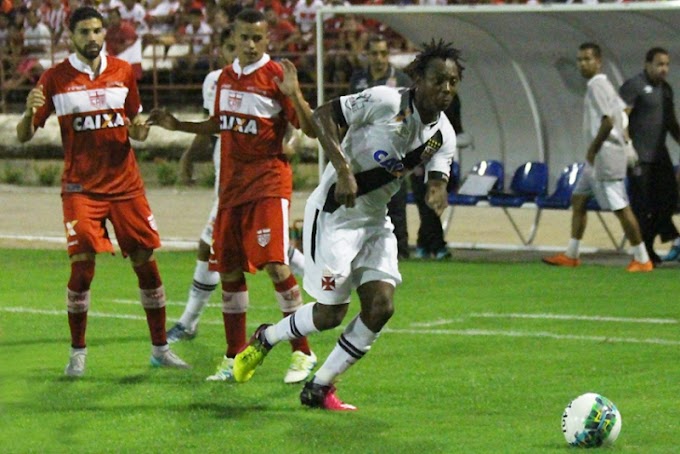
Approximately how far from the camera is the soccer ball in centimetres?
736

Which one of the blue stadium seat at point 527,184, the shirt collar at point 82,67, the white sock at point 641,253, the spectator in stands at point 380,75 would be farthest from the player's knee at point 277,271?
the blue stadium seat at point 527,184

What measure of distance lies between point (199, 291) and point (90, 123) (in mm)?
1906

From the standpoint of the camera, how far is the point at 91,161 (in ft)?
31.7

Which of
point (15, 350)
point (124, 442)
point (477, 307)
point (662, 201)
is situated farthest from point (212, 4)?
point (15, 350)

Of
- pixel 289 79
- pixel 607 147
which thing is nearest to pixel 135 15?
pixel 607 147

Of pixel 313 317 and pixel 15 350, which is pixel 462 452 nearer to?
pixel 313 317

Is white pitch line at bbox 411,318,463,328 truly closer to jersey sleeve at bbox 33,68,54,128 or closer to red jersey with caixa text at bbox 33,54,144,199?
red jersey with caixa text at bbox 33,54,144,199

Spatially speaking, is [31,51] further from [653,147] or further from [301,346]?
[301,346]

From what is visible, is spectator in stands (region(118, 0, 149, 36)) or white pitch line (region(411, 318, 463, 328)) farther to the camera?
spectator in stands (region(118, 0, 149, 36))

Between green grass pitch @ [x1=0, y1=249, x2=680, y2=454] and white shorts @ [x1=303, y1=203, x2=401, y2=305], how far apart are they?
Answer: 0.70 m

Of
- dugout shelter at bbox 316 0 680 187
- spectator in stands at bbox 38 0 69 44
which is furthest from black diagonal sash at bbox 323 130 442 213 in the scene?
spectator in stands at bbox 38 0 69 44

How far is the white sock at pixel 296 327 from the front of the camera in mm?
8484

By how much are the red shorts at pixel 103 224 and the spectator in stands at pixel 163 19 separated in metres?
18.3

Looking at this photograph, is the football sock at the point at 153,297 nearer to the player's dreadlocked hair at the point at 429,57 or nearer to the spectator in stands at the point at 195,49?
the player's dreadlocked hair at the point at 429,57
